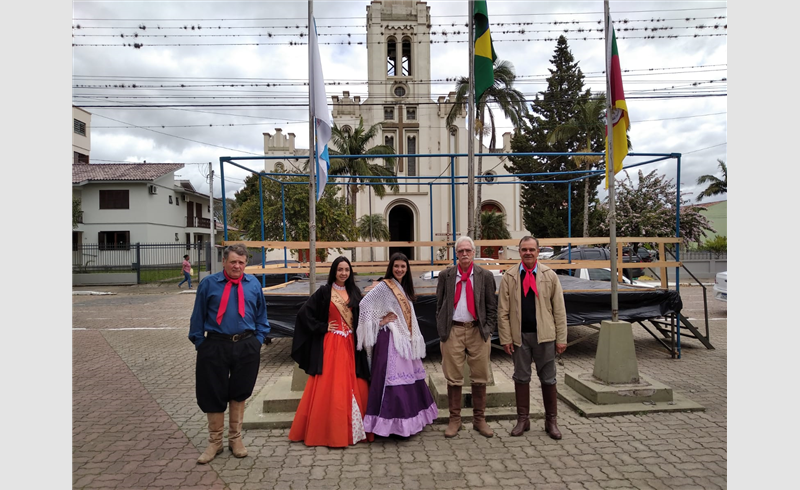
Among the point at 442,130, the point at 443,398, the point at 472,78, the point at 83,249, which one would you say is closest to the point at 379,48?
the point at 442,130

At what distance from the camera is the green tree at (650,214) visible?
2278 centimetres

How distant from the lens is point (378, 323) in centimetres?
409

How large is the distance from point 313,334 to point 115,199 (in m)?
30.1

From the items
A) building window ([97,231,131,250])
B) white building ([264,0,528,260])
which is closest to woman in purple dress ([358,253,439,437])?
white building ([264,0,528,260])

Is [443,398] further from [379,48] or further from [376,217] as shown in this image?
[379,48]

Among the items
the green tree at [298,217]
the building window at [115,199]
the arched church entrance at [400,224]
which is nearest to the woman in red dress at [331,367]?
the green tree at [298,217]

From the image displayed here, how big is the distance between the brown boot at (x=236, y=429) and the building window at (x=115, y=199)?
1163 inches

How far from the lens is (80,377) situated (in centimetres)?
652

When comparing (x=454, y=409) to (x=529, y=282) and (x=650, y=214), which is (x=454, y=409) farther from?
(x=650, y=214)

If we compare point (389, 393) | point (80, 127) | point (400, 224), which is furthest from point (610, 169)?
point (80, 127)

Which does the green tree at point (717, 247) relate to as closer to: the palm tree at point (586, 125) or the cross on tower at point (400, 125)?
the palm tree at point (586, 125)

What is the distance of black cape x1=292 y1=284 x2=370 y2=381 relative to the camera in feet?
13.2

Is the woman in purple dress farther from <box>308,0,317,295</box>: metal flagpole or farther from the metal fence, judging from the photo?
the metal fence

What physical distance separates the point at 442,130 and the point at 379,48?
6.62 m
